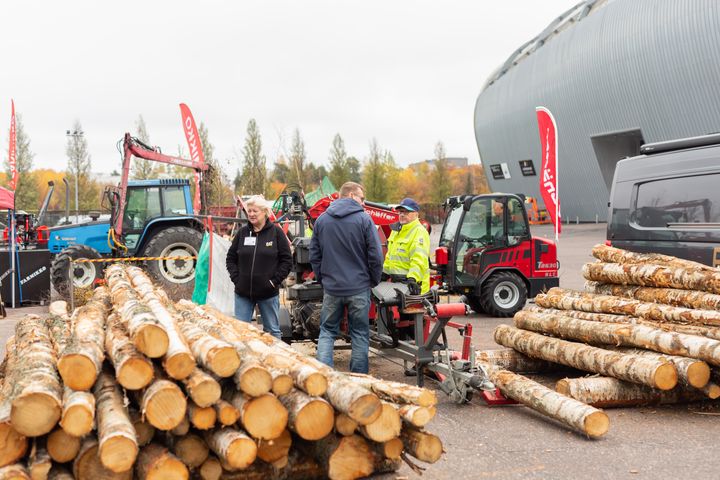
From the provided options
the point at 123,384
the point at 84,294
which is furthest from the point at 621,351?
the point at 84,294

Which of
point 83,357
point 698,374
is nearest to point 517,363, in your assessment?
point 698,374

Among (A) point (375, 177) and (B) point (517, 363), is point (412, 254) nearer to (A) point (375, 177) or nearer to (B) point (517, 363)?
(B) point (517, 363)

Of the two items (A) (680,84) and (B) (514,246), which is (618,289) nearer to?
(B) (514,246)

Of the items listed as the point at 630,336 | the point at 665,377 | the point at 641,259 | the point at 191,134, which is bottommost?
the point at 665,377

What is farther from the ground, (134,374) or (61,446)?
(134,374)

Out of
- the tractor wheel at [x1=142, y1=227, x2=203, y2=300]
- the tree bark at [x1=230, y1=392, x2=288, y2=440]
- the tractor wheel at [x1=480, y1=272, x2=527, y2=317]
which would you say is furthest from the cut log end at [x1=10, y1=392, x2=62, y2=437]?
the tractor wheel at [x1=142, y1=227, x2=203, y2=300]

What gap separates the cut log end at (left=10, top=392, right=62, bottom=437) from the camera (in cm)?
390

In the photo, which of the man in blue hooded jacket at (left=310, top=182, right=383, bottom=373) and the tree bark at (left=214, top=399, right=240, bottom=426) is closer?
the tree bark at (left=214, top=399, right=240, bottom=426)

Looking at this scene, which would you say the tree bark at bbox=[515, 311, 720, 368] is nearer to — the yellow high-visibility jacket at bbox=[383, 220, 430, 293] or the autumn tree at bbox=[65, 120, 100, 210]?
the yellow high-visibility jacket at bbox=[383, 220, 430, 293]

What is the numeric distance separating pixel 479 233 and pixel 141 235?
290 inches

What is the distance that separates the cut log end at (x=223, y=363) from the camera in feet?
14.3

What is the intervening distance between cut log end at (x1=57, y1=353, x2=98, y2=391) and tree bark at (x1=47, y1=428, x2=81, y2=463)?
0.86 ft

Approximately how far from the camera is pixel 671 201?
8289 millimetres

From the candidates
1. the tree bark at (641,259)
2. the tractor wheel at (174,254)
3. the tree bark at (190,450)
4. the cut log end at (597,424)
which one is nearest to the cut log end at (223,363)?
the tree bark at (190,450)
